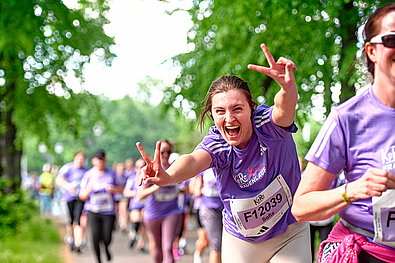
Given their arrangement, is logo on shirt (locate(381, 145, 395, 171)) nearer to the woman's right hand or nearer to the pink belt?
the woman's right hand

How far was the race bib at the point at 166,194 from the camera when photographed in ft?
29.8

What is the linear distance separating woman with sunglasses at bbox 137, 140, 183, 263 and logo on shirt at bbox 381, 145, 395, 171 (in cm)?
590

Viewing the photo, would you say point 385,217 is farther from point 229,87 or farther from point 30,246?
point 30,246

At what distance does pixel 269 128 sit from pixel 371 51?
57.1 inches

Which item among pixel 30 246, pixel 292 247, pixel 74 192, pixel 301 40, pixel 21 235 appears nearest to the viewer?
pixel 292 247

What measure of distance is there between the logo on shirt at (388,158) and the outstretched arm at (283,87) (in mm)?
791

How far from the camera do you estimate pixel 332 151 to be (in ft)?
8.99

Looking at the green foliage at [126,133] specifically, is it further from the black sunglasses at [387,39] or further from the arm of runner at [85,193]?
the black sunglasses at [387,39]

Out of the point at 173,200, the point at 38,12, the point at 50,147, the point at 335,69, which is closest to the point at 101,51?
the point at 50,147

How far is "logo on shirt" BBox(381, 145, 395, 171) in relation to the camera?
265 cm

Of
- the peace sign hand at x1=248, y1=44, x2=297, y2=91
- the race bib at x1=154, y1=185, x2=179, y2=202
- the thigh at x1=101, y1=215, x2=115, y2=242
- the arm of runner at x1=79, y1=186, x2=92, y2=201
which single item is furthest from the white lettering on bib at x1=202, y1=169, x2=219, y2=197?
the peace sign hand at x1=248, y1=44, x2=297, y2=91

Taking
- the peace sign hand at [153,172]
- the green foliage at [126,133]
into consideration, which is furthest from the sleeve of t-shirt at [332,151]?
the green foliage at [126,133]

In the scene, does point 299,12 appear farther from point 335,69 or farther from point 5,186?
point 5,186

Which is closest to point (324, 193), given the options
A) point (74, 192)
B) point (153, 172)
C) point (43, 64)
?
point (153, 172)
